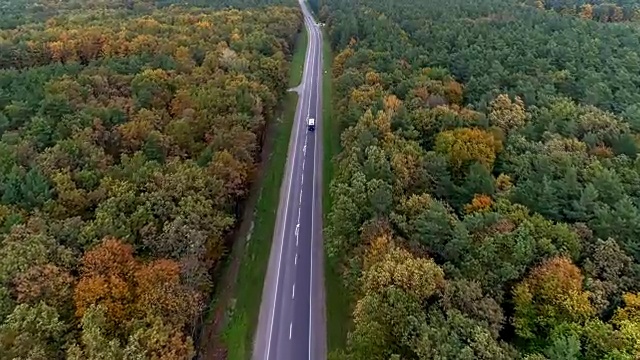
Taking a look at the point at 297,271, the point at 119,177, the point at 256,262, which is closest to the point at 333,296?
the point at 297,271

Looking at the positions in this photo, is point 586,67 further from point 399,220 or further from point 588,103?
point 399,220

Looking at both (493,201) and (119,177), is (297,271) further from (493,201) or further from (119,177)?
(493,201)

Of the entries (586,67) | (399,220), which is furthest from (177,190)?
(586,67)

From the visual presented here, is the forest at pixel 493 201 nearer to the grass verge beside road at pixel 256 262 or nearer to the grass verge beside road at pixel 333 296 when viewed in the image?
the grass verge beside road at pixel 333 296

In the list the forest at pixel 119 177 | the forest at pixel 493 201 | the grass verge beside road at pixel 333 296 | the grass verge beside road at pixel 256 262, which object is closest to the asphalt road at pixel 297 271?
the grass verge beside road at pixel 333 296

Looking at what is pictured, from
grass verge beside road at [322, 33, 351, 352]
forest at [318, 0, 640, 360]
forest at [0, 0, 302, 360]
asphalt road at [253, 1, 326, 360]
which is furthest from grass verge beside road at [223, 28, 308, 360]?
forest at [318, 0, 640, 360]
